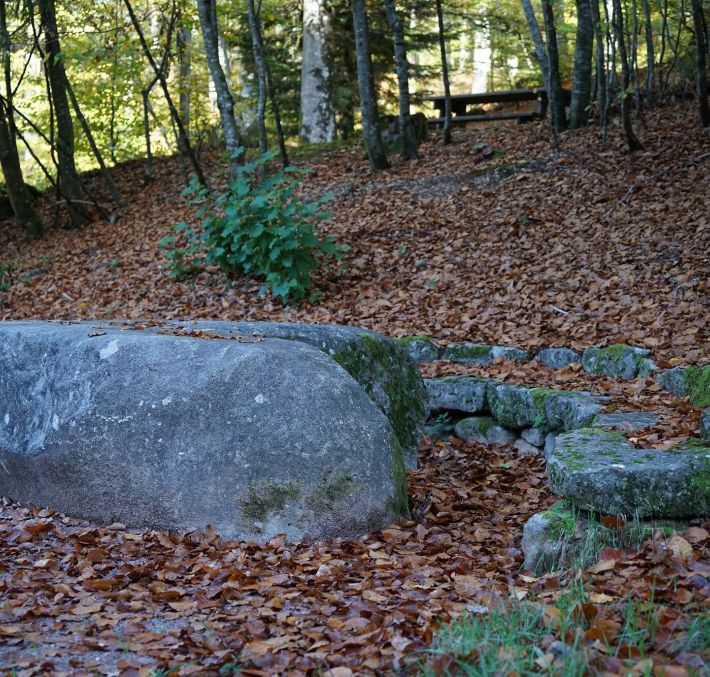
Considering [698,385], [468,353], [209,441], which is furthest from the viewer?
[468,353]

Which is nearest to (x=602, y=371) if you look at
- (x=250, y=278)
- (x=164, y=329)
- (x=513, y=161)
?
(x=164, y=329)

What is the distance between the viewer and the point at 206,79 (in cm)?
1655

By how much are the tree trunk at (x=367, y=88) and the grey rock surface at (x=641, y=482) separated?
9426 mm

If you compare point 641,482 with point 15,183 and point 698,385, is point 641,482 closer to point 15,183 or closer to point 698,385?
point 698,385

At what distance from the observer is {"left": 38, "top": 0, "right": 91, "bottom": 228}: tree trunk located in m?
13.4

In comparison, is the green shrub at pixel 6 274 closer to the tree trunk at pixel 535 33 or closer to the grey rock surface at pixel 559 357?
the grey rock surface at pixel 559 357

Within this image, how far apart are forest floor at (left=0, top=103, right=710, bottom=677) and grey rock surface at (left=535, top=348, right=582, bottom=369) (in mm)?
182

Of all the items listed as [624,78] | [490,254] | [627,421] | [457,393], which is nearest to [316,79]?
[624,78]

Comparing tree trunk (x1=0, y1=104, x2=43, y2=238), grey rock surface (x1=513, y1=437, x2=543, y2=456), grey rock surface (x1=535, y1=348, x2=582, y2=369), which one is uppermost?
tree trunk (x1=0, y1=104, x2=43, y2=238)

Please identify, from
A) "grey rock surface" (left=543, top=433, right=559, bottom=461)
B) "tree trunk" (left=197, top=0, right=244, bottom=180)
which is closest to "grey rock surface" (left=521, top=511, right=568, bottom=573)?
"grey rock surface" (left=543, top=433, right=559, bottom=461)

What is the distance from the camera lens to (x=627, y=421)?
477 centimetres

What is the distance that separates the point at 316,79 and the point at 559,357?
1065 cm

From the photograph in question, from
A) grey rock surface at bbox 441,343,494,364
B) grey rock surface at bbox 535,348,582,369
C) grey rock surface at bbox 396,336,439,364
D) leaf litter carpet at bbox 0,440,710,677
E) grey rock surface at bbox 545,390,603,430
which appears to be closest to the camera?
leaf litter carpet at bbox 0,440,710,677

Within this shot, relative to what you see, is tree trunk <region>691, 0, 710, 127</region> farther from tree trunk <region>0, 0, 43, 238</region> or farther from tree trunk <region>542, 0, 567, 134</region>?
tree trunk <region>0, 0, 43, 238</region>
